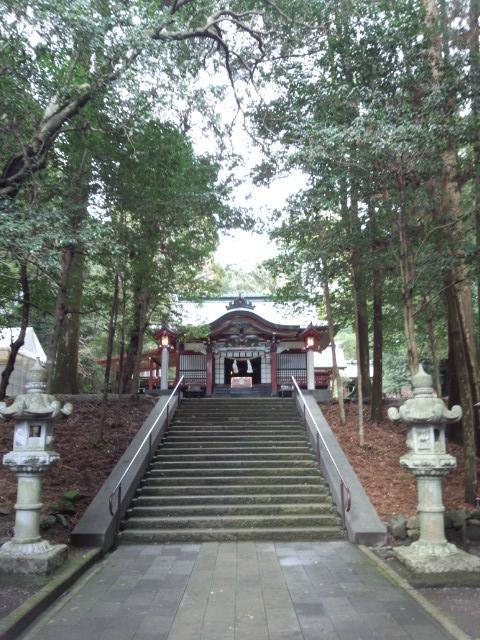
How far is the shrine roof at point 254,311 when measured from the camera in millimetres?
16328

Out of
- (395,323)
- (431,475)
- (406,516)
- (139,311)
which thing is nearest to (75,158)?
(139,311)

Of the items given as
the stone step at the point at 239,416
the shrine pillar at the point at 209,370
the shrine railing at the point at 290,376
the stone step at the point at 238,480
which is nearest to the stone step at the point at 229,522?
the stone step at the point at 238,480

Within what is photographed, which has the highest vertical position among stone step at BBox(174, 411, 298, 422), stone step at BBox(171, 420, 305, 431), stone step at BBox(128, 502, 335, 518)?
stone step at BBox(174, 411, 298, 422)

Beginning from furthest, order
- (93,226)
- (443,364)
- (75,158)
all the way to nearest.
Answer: (443,364)
(75,158)
(93,226)

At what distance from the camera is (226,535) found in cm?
746

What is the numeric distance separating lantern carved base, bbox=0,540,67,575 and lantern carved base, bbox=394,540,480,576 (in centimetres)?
414

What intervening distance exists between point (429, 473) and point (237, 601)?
275 cm

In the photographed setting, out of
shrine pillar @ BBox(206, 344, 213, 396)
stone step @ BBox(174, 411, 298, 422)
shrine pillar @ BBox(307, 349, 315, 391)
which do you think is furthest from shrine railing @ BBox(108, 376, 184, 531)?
shrine pillar @ BBox(307, 349, 315, 391)

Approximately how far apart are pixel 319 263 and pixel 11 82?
24.6 ft

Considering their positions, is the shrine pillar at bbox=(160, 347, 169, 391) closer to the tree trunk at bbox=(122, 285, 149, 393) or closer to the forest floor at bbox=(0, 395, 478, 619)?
the tree trunk at bbox=(122, 285, 149, 393)

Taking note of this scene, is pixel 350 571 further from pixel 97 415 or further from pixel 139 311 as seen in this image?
pixel 139 311

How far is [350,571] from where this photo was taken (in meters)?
5.85

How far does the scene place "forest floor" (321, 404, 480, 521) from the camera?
8.54 m

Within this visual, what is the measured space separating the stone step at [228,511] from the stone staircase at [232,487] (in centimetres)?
2
